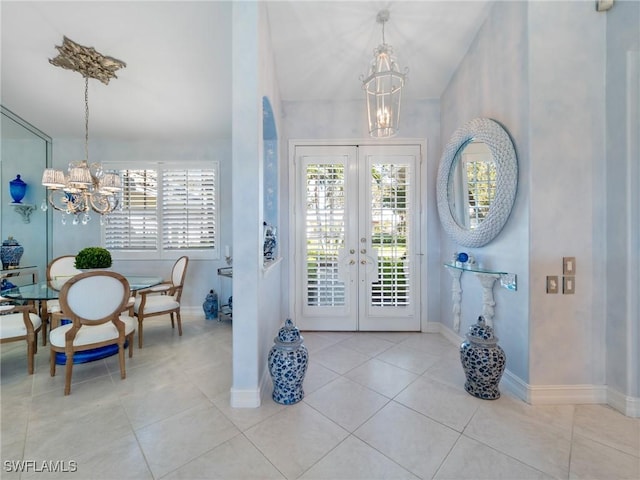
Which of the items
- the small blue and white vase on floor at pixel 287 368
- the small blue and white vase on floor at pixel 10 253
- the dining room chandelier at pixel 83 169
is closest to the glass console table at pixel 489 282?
the small blue and white vase on floor at pixel 287 368

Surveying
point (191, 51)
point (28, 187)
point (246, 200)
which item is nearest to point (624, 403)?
point (246, 200)

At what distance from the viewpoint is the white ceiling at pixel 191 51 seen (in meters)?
2.08

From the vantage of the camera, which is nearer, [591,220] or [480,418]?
[480,418]

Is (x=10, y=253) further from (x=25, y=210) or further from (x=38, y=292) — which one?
(x=38, y=292)

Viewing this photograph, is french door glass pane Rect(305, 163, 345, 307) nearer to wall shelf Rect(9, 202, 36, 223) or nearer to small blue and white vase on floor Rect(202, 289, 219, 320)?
small blue and white vase on floor Rect(202, 289, 219, 320)

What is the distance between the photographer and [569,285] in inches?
68.4

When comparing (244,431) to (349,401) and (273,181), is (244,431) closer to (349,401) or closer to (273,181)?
(349,401)

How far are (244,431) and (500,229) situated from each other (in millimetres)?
2286

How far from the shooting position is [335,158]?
122 inches

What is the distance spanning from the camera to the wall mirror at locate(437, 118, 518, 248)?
1.90 metres

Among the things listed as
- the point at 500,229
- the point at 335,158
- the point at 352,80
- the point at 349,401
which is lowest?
the point at 349,401

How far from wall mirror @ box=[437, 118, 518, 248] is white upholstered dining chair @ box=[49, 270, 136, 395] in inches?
121

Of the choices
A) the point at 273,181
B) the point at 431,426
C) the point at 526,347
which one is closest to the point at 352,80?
the point at 273,181

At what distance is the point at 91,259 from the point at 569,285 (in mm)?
4173
